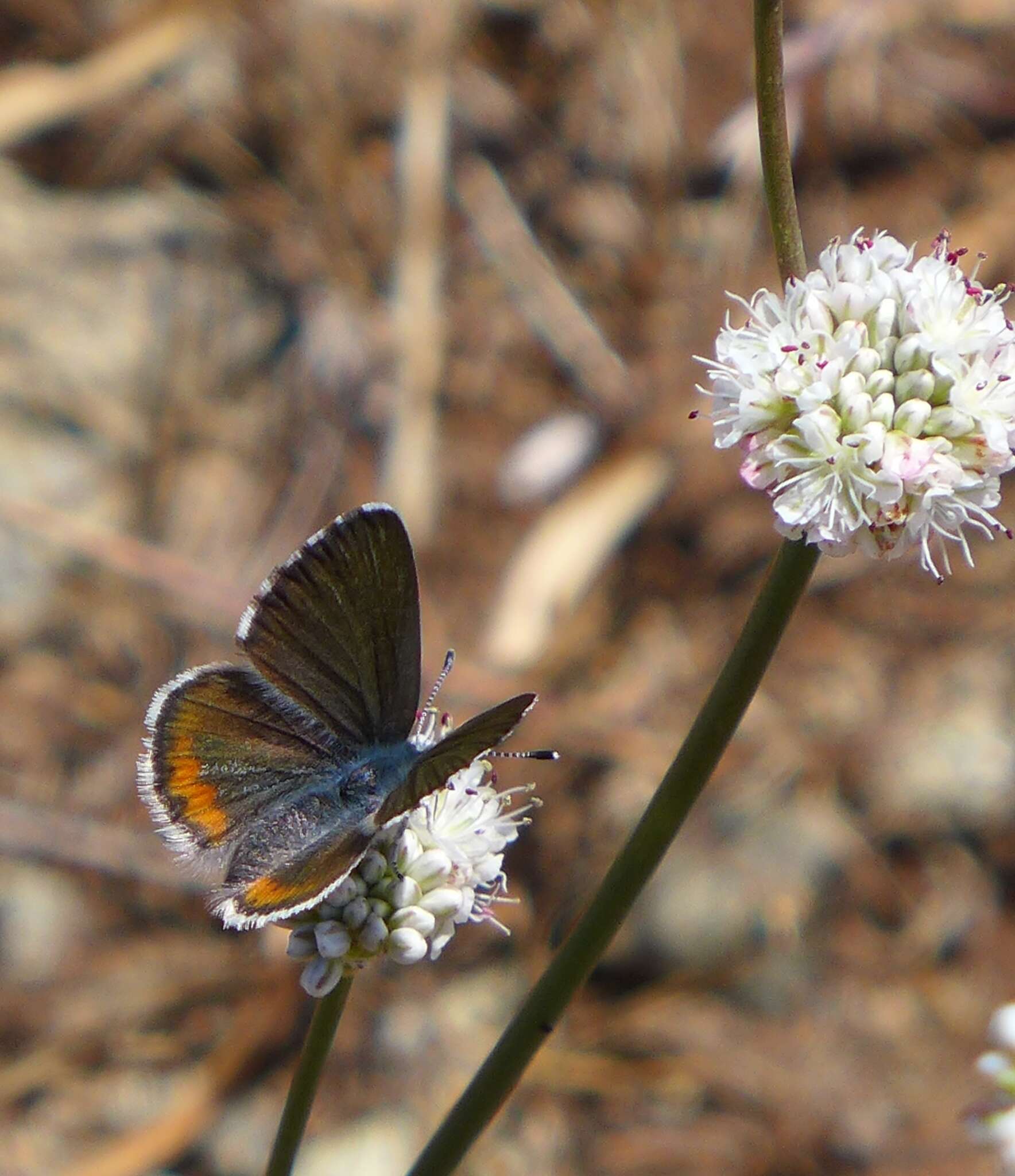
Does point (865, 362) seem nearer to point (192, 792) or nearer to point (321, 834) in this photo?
point (321, 834)

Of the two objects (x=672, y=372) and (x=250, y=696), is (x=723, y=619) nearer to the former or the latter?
(x=672, y=372)

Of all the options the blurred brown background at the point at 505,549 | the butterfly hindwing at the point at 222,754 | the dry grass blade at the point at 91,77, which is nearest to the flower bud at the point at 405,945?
the butterfly hindwing at the point at 222,754

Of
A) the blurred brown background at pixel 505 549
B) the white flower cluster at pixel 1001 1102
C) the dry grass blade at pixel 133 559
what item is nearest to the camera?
the white flower cluster at pixel 1001 1102

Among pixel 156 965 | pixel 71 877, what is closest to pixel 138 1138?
pixel 156 965

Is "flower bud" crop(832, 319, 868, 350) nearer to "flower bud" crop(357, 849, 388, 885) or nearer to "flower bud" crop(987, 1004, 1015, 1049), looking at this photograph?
"flower bud" crop(357, 849, 388, 885)

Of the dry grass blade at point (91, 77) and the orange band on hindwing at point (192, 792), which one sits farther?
the dry grass blade at point (91, 77)

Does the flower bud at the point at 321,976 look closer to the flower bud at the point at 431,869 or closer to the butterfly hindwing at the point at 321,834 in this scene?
the butterfly hindwing at the point at 321,834

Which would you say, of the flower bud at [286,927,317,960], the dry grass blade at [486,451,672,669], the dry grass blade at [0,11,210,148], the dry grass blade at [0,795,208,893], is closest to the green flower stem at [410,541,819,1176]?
the flower bud at [286,927,317,960]
